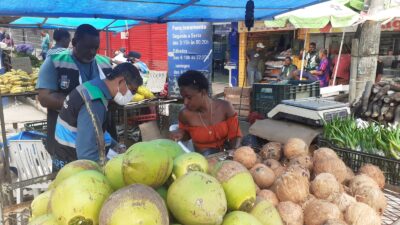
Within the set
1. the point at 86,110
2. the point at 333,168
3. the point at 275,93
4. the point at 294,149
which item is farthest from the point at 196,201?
the point at 275,93

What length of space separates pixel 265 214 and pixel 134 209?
20.6 inches

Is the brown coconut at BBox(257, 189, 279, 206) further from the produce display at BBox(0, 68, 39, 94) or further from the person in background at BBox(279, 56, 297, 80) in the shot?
the person in background at BBox(279, 56, 297, 80)

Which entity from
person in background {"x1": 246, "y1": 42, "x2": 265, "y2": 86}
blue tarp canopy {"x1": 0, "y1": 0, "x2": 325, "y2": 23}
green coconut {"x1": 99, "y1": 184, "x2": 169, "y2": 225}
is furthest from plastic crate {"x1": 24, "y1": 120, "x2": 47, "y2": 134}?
person in background {"x1": 246, "y1": 42, "x2": 265, "y2": 86}

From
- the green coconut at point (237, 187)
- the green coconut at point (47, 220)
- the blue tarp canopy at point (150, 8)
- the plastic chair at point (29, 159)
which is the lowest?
the plastic chair at point (29, 159)

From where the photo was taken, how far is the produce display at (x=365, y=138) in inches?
98.1

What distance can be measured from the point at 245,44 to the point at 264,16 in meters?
8.98

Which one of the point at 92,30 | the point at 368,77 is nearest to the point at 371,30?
the point at 368,77

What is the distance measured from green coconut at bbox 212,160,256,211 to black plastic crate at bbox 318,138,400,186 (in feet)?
4.09

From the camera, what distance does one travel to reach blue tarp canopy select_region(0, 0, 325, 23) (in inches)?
145

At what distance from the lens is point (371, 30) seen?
648 centimetres

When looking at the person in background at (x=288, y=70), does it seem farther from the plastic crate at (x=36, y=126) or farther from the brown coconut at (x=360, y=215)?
the brown coconut at (x=360, y=215)

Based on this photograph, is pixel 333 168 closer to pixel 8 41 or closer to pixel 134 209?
pixel 134 209

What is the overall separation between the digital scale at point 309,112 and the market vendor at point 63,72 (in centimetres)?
185

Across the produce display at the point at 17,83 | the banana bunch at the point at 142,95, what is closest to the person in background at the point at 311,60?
the banana bunch at the point at 142,95
